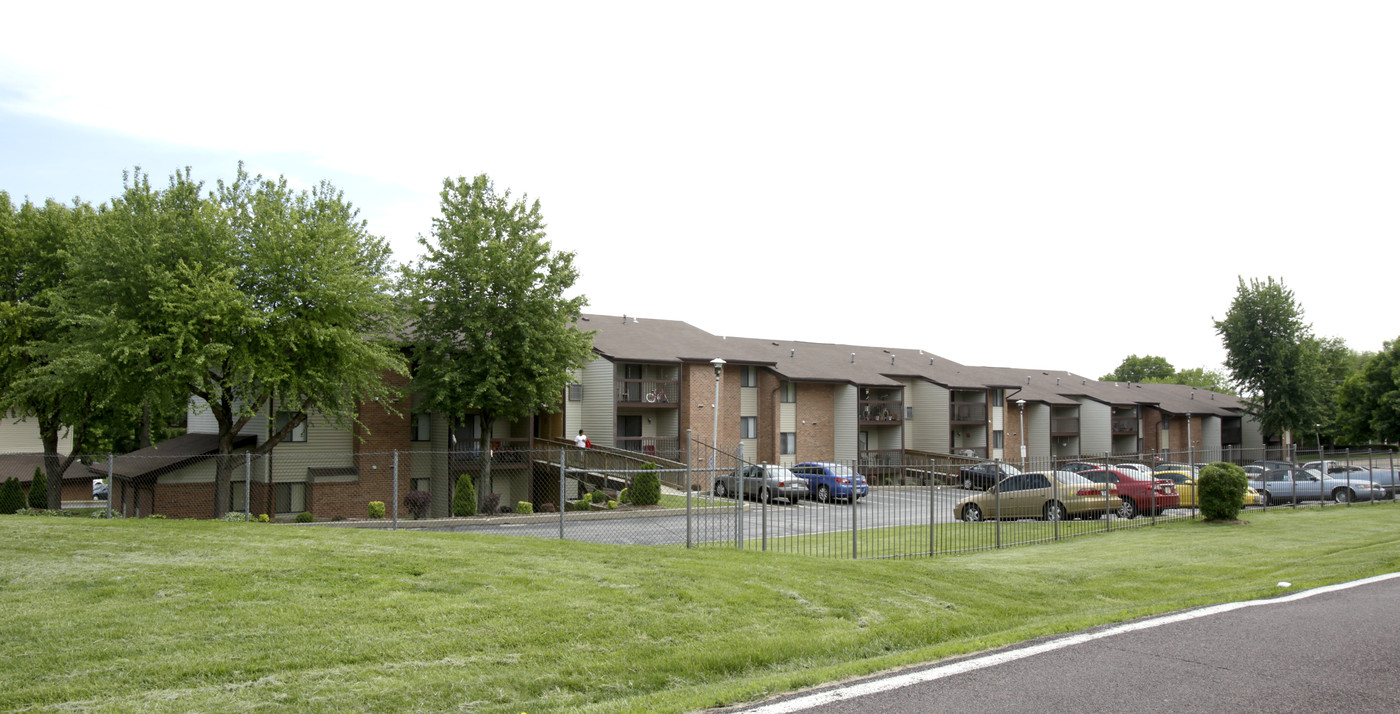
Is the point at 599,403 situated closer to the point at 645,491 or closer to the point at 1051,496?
the point at 645,491

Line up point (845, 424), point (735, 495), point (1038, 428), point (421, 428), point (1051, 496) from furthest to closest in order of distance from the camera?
point (1038, 428), point (845, 424), point (421, 428), point (735, 495), point (1051, 496)

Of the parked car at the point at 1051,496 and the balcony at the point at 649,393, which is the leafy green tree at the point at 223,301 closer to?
the balcony at the point at 649,393

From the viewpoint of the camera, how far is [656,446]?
41938mm

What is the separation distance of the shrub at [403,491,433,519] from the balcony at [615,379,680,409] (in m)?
12.0

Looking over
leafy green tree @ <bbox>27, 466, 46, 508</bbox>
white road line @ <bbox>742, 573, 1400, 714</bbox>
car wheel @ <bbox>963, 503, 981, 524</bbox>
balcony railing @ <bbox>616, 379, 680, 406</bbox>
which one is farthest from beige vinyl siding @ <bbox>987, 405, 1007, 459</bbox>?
leafy green tree @ <bbox>27, 466, 46, 508</bbox>

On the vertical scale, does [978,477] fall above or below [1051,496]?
above

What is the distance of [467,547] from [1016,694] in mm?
7346

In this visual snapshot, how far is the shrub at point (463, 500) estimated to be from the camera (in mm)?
28094

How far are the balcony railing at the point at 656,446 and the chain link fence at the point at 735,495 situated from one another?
1.43 m

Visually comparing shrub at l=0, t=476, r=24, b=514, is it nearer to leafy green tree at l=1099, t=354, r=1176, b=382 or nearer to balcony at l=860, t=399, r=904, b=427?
balcony at l=860, t=399, r=904, b=427

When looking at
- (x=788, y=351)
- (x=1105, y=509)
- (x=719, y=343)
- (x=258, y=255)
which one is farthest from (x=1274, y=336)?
(x=258, y=255)

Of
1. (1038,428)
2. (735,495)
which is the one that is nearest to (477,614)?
(735,495)

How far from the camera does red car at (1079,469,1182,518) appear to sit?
2008 centimetres

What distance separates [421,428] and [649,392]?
1067 cm
